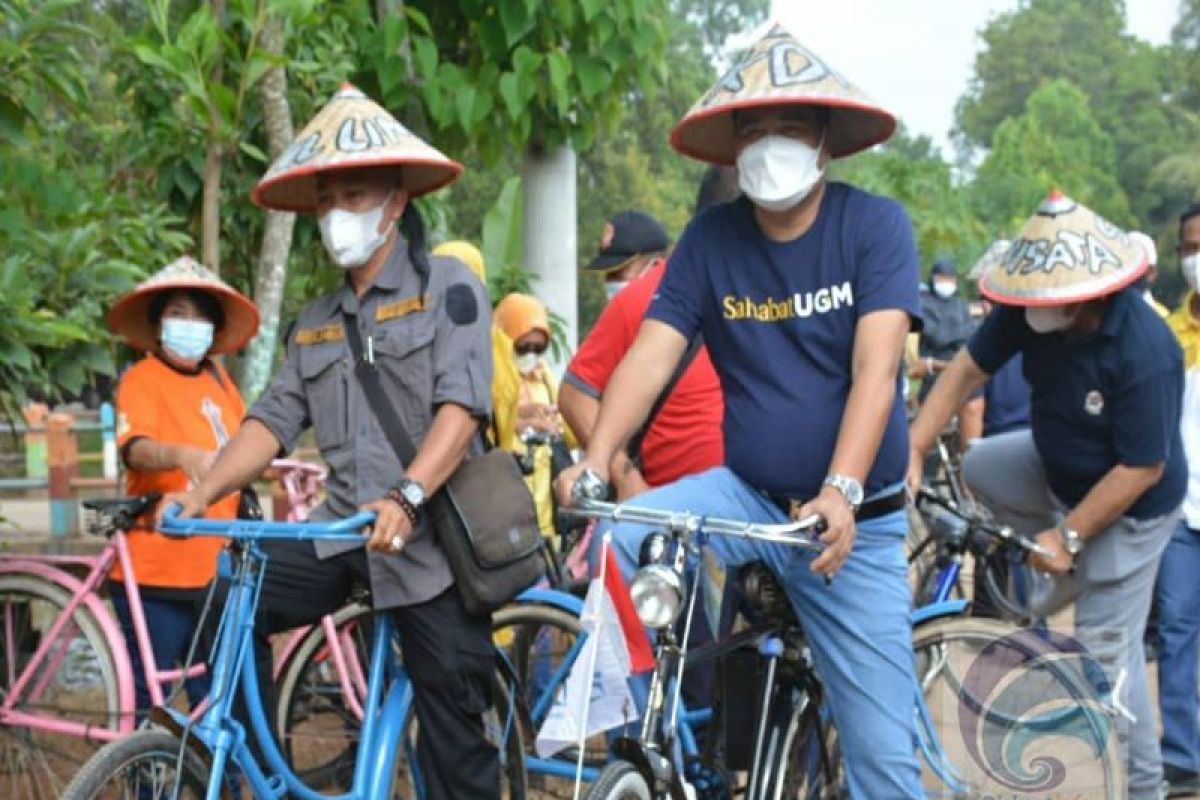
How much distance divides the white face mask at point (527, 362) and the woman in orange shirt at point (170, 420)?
240 centimetres

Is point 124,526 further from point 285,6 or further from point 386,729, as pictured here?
point 285,6

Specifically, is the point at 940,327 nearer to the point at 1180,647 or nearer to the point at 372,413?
the point at 1180,647

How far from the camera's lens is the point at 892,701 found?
4.24 metres

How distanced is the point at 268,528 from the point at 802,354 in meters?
1.23

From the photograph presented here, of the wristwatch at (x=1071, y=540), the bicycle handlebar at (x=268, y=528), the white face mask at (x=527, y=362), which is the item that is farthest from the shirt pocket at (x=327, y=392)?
the white face mask at (x=527, y=362)

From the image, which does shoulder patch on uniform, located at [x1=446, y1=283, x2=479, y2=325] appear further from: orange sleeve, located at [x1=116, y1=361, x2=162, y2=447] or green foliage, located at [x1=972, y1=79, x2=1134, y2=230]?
green foliage, located at [x1=972, y1=79, x2=1134, y2=230]

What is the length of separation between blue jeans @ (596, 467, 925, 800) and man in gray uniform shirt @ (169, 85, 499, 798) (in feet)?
2.51

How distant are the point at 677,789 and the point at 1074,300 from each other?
6.71 feet

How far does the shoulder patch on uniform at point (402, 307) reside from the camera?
187 inches

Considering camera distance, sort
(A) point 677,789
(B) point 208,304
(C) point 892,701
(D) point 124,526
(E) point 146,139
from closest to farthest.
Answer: (A) point 677,789, (C) point 892,701, (D) point 124,526, (B) point 208,304, (E) point 146,139

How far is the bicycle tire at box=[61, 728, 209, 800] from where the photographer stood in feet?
12.8

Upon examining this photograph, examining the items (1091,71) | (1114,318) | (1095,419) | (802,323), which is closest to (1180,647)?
(1095,419)

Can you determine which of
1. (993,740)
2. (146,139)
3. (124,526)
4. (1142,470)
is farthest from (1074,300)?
(146,139)

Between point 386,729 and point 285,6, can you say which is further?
point 285,6
